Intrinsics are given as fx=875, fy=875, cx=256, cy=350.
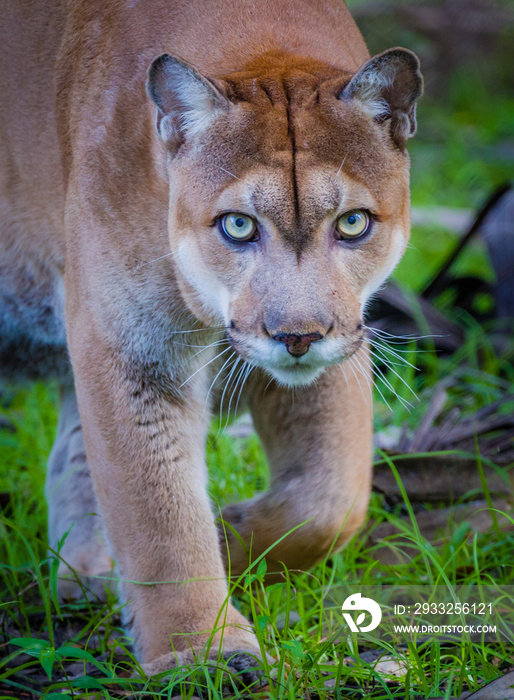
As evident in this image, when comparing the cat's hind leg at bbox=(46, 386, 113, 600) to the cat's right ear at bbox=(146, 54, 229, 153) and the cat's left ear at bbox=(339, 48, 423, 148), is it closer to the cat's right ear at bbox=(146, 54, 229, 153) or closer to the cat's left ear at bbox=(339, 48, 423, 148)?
the cat's right ear at bbox=(146, 54, 229, 153)

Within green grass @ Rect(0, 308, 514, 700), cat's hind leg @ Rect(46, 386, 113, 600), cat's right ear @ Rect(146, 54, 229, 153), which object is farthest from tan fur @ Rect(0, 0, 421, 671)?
cat's hind leg @ Rect(46, 386, 113, 600)

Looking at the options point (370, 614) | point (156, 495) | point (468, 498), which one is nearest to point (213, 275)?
point (156, 495)

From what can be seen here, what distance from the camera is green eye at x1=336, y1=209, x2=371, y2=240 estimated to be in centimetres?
226

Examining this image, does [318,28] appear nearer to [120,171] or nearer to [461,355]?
[120,171]

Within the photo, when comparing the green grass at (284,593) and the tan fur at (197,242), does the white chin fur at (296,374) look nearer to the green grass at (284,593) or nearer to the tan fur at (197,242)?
the tan fur at (197,242)

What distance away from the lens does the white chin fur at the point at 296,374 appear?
7.45 ft

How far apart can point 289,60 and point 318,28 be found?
0.25 m

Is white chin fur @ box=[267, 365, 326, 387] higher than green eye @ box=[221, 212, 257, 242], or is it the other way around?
green eye @ box=[221, 212, 257, 242]

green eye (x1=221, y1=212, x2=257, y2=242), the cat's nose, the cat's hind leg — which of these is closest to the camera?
the cat's nose

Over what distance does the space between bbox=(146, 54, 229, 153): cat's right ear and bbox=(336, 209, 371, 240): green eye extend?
42 centimetres

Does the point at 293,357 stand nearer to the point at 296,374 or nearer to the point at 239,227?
the point at 296,374

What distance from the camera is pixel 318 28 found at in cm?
263

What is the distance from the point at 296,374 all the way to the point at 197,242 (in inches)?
17.0

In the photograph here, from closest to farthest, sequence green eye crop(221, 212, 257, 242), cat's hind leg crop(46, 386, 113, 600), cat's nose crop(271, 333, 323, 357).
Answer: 1. cat's nose crop(271, 333, 323, 357)
2. green eye crop(221, 212, 257, 242)
3. cat's hind leg crop(46, 386, 113, 600)
